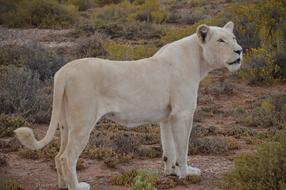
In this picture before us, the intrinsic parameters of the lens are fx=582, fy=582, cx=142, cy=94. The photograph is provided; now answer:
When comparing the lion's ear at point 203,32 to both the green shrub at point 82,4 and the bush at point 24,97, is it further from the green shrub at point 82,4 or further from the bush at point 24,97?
the green shrub at point 82,4

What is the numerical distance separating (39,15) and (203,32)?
55.4 feet

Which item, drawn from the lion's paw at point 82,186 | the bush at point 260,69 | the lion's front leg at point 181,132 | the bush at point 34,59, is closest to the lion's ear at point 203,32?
the lion's front leg at point 181,132

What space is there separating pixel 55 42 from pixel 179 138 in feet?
41.0

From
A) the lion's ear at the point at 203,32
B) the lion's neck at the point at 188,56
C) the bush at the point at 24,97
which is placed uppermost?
the lion's ear at the point at 203,32

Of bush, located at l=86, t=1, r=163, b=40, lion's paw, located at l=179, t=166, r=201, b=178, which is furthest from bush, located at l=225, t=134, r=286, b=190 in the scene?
bush, located at l=86, t=1, r=163, b=40

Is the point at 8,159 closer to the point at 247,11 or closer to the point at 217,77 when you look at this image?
the point at 217,77

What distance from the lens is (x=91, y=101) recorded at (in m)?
6.23

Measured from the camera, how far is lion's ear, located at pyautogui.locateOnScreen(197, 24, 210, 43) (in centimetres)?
689

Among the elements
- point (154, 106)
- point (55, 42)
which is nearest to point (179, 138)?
point (154, 106)

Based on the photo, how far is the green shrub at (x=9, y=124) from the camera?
9.31 meters

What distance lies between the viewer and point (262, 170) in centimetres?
602

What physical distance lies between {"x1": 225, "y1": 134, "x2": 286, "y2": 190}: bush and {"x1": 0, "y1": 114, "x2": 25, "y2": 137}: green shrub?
168 inches

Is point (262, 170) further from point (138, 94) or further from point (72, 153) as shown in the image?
point (72, 153)

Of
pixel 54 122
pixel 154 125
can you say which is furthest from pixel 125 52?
pixel 54 122
